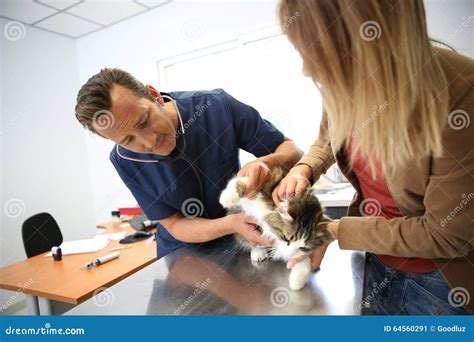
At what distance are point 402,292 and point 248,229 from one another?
Answer: 1.60 feet

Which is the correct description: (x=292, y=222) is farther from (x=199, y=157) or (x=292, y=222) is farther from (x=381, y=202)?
(x=199, y=157)

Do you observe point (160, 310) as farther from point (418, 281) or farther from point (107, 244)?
point (107, 244)

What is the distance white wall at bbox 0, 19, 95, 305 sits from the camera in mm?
1263

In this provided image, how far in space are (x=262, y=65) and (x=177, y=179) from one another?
22.8 inches

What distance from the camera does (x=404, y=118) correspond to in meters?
0.58

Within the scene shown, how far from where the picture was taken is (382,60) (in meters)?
0.56

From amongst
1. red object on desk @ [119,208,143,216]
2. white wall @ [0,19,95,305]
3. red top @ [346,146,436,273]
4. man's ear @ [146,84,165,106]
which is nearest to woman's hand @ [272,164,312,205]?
red top @ [346,146,436,273]

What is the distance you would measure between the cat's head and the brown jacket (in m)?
0.17

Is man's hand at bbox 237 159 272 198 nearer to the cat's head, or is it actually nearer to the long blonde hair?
the cat's head

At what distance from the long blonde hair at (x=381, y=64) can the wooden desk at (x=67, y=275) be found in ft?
4.34

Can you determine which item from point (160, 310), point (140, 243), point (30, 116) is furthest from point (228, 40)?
point (140, 243)

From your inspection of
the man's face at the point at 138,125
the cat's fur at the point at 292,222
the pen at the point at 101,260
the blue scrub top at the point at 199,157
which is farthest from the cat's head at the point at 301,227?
the pen at the point at 101,260

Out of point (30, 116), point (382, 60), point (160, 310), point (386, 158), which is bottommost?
point (160, 310)

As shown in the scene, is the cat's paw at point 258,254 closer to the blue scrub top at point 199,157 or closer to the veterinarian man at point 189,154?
the veterinarian man at point 189,154
